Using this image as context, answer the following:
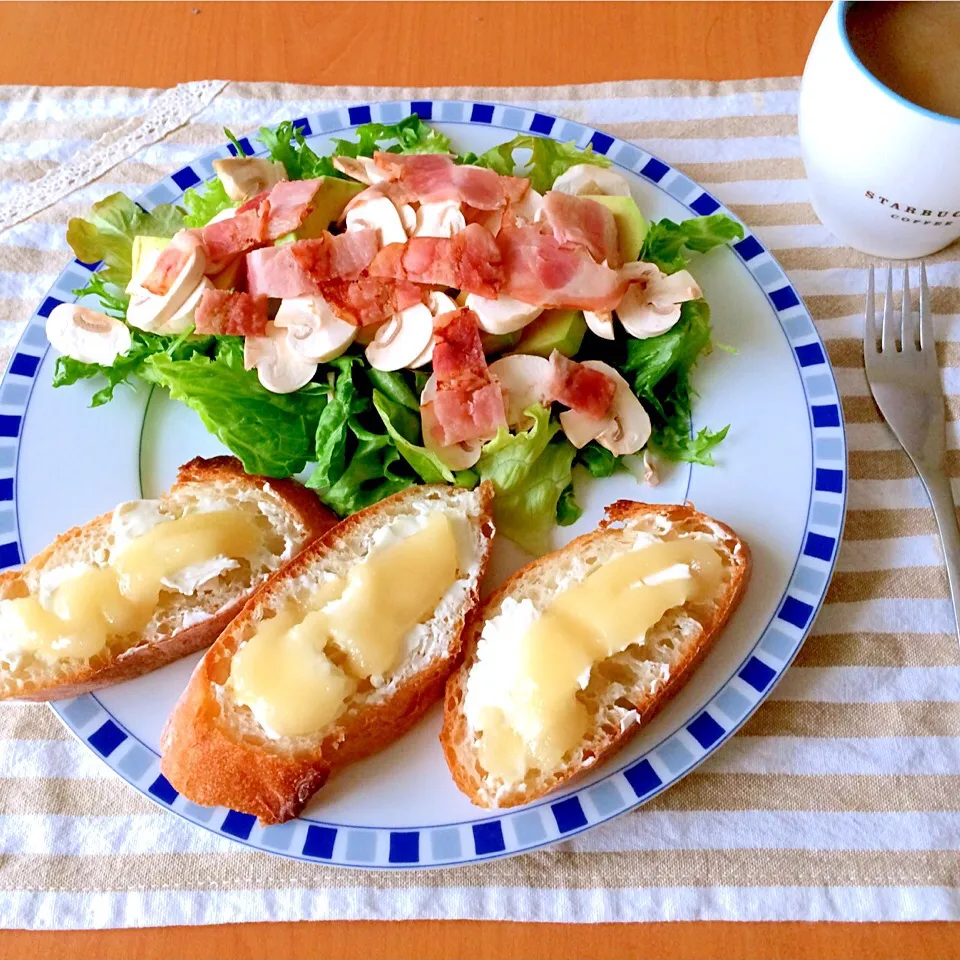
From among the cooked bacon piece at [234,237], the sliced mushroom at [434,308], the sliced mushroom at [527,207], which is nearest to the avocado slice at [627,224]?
the sliced mushroom at [527,207]

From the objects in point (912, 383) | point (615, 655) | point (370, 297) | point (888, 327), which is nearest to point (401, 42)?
point (370, 297)

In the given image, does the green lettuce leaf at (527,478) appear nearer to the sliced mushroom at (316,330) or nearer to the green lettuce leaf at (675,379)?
the green lettuce leaf at (675,379)

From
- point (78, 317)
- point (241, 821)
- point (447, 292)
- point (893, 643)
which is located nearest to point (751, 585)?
point (893, 643)

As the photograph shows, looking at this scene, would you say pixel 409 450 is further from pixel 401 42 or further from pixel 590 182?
pixel 401 42

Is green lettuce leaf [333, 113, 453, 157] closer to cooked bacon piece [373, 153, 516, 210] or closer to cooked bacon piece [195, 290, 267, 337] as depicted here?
cooked bacon piece [373, 153, 516, 210]

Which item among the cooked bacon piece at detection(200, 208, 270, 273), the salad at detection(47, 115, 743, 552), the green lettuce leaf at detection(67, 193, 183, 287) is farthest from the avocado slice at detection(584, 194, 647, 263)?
the green lettuce leaf at detection(67, 193, 183, 287)

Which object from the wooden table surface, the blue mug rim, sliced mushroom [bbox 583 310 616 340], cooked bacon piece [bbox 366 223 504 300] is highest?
the blue mug rim
